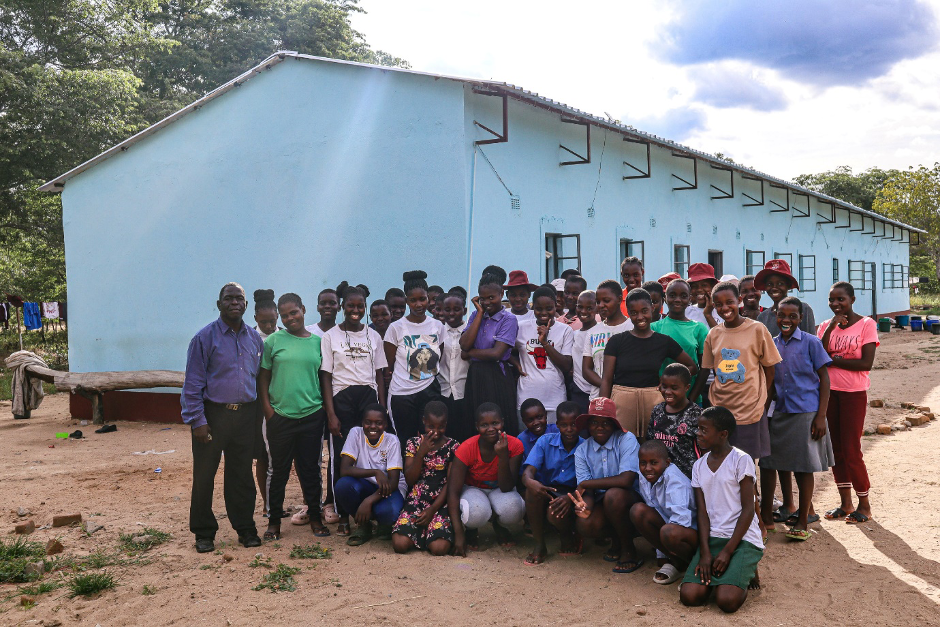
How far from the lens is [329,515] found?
5.36m

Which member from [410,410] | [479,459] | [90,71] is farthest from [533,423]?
[90,71]

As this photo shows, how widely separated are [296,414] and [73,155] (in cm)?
1283

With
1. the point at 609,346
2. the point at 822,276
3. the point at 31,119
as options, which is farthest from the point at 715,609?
the point at 822,276

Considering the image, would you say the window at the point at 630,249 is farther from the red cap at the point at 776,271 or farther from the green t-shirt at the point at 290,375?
the green t-shirt at the point at 290,375

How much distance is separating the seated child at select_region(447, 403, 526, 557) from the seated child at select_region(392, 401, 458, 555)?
0.09 m

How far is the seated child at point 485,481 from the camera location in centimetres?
456

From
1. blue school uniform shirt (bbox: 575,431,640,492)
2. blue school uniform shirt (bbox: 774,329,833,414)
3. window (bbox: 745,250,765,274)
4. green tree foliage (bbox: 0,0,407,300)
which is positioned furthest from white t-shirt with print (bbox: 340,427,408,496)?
window (bbox: 745,250,765,274)

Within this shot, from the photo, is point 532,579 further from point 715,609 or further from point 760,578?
point 760,578

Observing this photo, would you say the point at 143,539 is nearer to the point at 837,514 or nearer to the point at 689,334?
the point at 689,334

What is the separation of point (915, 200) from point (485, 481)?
31.6 m

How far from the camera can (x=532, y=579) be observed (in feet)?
13.7

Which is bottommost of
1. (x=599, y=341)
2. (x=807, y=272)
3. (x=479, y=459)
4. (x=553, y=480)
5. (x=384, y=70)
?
(x=553, y=480)

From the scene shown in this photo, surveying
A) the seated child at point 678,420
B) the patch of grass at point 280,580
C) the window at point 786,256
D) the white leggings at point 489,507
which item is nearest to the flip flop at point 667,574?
the seated child at point 678,420

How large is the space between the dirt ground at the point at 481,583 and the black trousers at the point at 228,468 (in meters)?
0.18
